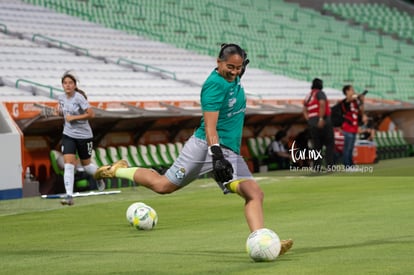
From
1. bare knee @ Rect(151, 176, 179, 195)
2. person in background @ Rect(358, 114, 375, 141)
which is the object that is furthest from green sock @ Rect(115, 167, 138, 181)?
person in background @ Rect(358, 114, 375, 141)

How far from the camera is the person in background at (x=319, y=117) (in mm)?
23453

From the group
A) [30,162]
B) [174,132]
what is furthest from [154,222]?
[174,132]

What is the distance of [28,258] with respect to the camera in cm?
984

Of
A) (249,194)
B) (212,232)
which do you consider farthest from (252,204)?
(212,232)

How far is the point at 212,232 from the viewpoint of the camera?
11812 mm

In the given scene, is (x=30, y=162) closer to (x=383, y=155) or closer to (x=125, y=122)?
(x=125, y=122)

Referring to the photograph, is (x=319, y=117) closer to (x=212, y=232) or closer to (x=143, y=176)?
(x=212, y=232)

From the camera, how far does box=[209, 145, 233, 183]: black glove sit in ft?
29.9

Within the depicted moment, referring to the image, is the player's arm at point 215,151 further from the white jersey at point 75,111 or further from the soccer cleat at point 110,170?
the white jersey at point 75,111

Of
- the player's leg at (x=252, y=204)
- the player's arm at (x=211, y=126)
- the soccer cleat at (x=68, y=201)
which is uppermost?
the player's arm at (x=211, y=126)

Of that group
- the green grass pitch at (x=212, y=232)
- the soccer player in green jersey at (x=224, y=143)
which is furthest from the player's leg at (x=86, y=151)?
the soccer player in green jersey at (x=224, y=143)

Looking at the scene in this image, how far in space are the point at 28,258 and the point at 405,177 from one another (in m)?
12.8

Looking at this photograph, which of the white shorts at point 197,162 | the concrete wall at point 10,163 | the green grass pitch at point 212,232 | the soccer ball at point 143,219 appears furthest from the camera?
the concrete wall at point 10,163

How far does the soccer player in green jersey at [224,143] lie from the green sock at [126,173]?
915mm
